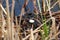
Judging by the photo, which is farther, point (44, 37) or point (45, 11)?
point (45, 11)

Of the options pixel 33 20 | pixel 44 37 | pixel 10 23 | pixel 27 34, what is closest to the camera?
pixel 10 23

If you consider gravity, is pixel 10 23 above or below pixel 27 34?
above

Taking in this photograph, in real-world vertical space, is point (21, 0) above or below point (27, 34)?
above

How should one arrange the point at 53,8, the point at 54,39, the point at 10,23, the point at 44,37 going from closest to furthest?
the point at 10,23 → the point at 44,37 → the point at 54,39 → the point at 53,8

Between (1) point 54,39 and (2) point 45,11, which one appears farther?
(2) point 45,11

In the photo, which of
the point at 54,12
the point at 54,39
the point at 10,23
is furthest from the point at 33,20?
the point at 10,23

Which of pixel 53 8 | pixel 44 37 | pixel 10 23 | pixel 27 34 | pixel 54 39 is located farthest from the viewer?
pixel 53 8

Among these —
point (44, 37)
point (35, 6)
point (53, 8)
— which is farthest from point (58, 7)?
point (44, 37)

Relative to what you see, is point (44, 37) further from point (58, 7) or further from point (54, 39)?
point (58, 7)

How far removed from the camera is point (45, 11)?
2.12m

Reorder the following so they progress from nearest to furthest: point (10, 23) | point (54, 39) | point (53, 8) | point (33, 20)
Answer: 1. point (10, 23)
2. point (54, 39)
3. point (33, 20)
4. point (53, 8)

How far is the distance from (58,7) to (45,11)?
182 millimetres

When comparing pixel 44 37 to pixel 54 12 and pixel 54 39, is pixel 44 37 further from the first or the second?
pixel 54 12

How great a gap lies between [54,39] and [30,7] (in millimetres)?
630
